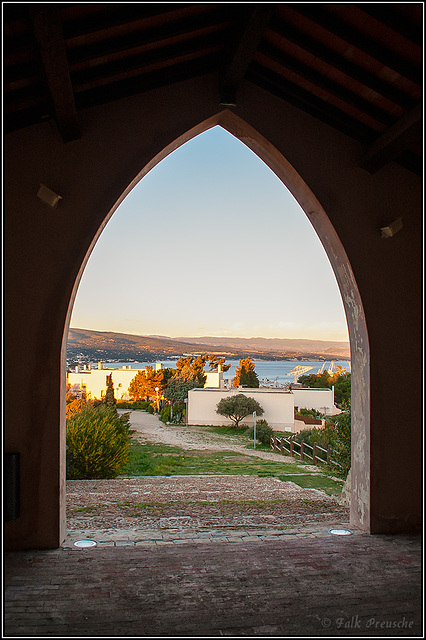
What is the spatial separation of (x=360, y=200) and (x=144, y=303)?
3607 cm

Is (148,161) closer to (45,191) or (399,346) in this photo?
(45,191)


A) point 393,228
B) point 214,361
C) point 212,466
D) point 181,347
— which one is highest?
point 393,228

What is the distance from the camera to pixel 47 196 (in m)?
3.41

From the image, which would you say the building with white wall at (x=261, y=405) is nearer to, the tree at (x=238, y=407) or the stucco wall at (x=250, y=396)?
the stucco wall at (x=250, y=396)

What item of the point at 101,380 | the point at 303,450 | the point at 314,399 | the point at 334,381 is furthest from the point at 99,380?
the point at 303,450

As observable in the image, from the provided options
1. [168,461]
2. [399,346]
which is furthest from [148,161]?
[168,461]

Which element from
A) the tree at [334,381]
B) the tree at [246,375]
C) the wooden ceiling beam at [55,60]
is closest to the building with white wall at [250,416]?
the tree at [334,381]

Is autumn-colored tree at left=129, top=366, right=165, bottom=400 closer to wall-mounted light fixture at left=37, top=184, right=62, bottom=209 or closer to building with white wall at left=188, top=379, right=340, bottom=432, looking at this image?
building with white wall at left=188, top=379, right=340, bottom=432

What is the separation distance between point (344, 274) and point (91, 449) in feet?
21.1

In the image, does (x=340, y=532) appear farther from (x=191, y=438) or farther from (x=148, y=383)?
(x=148, y=383)

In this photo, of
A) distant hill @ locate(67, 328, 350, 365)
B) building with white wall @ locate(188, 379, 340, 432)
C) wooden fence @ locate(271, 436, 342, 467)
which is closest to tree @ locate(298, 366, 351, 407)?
distant hill @ locate(67, 328, 350, 365)

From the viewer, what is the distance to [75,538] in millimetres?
3740

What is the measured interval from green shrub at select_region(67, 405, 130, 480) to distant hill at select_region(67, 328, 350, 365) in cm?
2683

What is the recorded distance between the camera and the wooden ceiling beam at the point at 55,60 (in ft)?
7.50
